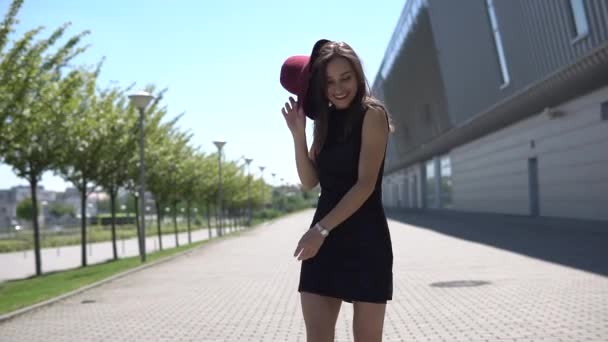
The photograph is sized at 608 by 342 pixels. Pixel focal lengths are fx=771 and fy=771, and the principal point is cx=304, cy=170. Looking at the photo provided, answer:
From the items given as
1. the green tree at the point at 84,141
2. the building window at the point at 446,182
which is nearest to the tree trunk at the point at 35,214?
the green tree at the point at 84,141

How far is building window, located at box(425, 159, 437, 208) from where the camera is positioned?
56500 mm

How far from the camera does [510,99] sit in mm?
26562

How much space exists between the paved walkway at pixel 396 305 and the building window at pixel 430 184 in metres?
41.0

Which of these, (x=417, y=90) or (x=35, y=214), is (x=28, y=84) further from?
(x=417, y=90)

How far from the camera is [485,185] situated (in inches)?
1519

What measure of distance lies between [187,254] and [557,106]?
13.6 metres

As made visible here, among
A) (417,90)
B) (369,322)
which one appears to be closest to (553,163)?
(417,90)

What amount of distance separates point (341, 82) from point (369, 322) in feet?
2.84

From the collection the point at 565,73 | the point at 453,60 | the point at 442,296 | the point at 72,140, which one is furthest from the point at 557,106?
the point at 442,296

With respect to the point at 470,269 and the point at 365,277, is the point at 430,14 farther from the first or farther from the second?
the point at 365,277

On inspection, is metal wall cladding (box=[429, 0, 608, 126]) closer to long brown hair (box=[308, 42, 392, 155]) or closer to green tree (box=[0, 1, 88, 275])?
green tree (box=[0, 1, 88, 275])

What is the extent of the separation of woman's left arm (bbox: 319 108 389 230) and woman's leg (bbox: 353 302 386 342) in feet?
1.10

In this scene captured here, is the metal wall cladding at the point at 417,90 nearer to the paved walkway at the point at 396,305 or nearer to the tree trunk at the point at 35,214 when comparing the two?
the tree trunk at the point at 35,214

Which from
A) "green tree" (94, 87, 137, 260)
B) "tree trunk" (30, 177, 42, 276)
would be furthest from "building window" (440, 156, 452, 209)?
"tree trunk" (30, 177, 42, 276)
